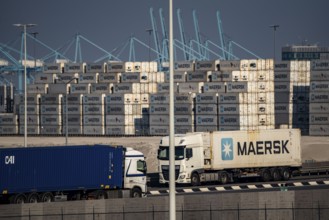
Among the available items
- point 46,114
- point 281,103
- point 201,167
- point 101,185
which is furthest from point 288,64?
point 101,185

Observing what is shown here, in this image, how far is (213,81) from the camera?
12775 cm

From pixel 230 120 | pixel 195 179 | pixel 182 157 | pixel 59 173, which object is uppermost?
pixel 230 120

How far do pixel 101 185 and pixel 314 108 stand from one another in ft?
218

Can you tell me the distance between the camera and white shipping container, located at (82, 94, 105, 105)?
13562 centimetres

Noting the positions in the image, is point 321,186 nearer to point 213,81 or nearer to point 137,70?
point 213,81

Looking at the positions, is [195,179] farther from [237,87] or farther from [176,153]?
[237,87]

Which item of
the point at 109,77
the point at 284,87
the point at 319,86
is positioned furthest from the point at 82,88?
the point at 319,86

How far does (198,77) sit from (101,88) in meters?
15.9

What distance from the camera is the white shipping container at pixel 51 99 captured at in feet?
453

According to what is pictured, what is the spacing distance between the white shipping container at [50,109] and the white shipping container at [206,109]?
2355cm

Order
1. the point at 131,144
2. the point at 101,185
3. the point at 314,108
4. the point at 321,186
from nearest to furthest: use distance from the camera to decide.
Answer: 1. the point at 101,185
2. the point at 321,186
3. the point at 131,144
4. the point at 314,108

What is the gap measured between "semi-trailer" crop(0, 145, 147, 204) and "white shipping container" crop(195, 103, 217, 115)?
2696 inches

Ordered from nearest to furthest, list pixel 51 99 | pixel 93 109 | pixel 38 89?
1. pixel 93 109
2. pixel 51 99
3. pixel 38 89

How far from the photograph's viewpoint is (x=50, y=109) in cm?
13938
